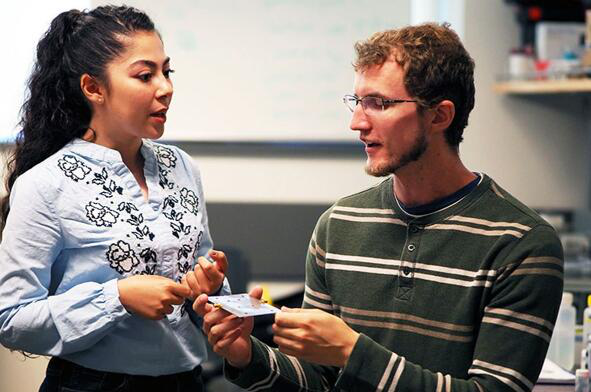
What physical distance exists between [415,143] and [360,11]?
8.42ft

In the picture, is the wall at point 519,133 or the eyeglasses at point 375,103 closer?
the eyeglasses at point 375,103

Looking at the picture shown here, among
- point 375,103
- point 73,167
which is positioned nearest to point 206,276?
point 73,167

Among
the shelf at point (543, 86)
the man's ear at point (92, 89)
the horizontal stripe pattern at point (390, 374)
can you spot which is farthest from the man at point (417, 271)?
the shelf at point (543, 86)

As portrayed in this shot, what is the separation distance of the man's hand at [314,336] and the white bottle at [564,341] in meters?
1.11

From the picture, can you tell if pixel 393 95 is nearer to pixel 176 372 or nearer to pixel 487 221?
pixel 487 221

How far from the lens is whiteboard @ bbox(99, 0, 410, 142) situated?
163 inches

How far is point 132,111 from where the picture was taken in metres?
1.92

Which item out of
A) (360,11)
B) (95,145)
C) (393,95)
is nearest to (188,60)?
(360,11)

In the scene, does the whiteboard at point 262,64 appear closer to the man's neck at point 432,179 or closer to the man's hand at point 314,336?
the man's neck at point 432,179

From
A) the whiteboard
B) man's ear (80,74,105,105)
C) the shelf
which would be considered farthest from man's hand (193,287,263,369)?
the whiteboard

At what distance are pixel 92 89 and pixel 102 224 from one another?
1.05ft

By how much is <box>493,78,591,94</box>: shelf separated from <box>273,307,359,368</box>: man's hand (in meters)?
2.40

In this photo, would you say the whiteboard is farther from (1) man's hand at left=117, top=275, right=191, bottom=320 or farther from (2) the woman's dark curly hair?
(1) man's hand at left=117, top=275, right=191, bottom=320

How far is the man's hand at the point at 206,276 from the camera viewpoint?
1.84 metres
